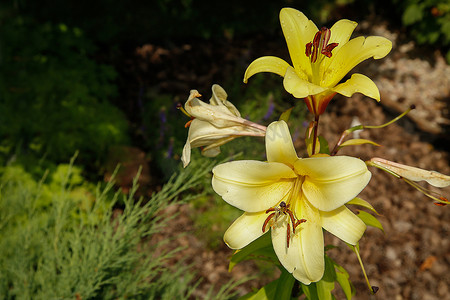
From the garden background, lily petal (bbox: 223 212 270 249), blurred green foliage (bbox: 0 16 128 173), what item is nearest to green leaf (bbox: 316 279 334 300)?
lily petal (bbox: 223 212 270 249)

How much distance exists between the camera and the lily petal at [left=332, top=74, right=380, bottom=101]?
96 centimetres

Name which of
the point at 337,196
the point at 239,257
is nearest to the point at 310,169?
the point at 337,196

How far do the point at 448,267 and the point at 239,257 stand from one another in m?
2.32

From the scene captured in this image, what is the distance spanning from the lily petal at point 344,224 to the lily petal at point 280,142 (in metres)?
0.16

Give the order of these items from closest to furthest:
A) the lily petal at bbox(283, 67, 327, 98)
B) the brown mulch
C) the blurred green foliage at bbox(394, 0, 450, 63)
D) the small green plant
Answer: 1. the lily petal at bbox(283, 67, 327, 98)
2. the small green plant
3. the brown mulch
4. the blurred green foliage at bbox(394, 0, 450, 63)

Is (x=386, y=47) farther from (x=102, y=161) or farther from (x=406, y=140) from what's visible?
(x=406, y=140)

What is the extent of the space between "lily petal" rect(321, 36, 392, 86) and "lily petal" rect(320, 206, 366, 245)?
1.07 ft

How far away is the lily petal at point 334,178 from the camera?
94cm

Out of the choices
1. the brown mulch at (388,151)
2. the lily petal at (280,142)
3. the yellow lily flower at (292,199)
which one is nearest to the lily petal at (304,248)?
the yellow lily flower at (292,199)

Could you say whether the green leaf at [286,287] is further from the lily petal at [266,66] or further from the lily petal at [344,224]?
the lily petal at [266,66]

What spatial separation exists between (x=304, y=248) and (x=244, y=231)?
5.9 inches

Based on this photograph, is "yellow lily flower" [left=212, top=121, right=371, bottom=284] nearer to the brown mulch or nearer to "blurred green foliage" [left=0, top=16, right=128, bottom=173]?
the brown mulch

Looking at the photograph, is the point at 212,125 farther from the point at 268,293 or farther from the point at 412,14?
the point at 412,14

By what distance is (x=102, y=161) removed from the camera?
3.24 metres
